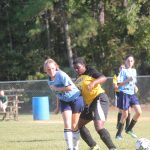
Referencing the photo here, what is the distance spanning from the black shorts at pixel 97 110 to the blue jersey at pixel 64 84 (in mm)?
444

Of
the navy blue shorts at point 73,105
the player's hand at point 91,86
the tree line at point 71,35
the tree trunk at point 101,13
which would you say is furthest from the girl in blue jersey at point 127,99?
the tree trunk at point 101,13

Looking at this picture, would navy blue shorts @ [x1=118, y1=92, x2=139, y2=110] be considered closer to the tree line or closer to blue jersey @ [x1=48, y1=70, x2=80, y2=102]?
blue jersey @ [x1=48, y1=70, x2=80, y2=102]

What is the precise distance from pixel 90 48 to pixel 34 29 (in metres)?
4.06

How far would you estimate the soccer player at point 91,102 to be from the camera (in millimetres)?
10953

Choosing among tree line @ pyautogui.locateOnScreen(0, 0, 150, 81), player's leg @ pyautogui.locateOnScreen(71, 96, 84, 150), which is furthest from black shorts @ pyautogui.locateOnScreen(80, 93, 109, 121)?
tree line @ pyautogui.locateOnScreen(0, 0, 150, 81)

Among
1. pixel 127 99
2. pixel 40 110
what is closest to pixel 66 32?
pixel 40 110

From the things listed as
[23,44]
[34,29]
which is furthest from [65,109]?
[23,44]

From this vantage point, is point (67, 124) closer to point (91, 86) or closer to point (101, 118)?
point (101, 118)

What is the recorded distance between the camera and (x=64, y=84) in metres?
10.8

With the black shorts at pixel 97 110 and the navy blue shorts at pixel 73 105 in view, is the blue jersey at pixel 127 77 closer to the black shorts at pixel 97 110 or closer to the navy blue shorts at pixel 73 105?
the black shorts at pixel 97 110

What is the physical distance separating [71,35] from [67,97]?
77.7 ft

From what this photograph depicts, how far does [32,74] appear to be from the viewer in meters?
35.5

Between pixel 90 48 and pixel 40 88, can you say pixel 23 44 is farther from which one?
pixel 40 88

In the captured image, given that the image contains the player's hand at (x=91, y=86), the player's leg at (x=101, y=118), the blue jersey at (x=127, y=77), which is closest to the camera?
the player's hand at (x=91, y=86)
